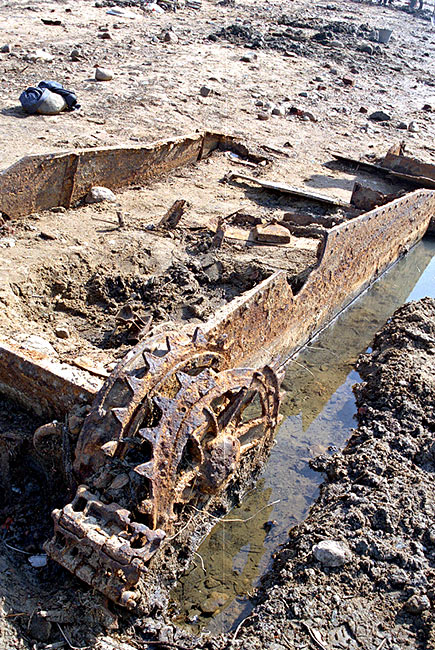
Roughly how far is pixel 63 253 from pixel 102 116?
594cm

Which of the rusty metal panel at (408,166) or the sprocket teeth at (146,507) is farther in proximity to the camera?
the rusty metal panel at (408,166)

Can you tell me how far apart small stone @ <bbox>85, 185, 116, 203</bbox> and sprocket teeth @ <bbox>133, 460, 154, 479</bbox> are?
5.16m

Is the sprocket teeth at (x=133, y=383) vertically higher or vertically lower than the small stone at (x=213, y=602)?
higher

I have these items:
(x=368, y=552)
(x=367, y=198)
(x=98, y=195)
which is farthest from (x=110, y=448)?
(x=367, y=198)

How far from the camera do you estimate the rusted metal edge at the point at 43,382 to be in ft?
13.1

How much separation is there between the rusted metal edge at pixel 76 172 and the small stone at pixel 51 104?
9.34 ft

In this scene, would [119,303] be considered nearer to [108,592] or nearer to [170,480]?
[170,480]

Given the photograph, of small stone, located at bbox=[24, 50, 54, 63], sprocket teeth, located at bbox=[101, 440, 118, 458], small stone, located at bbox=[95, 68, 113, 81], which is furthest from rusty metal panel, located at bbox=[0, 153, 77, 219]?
small stone, located at bbox=[24, 50, 54, 63]

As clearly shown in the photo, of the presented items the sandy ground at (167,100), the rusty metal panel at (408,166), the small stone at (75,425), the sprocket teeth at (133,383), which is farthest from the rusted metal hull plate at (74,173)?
the rusty metal panel at (408,166)

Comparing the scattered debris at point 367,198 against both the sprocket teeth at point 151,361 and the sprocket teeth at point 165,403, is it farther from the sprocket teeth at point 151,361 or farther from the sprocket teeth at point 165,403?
the sprocket teeth at point 165,403

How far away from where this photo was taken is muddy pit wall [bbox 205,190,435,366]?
17.0 ft

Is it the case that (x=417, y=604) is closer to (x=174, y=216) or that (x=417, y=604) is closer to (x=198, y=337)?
(x=198, y=337)

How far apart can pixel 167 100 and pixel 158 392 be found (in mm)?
10987

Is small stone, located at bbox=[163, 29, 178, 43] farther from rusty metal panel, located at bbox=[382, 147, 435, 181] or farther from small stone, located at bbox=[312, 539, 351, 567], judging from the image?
small stone, located at bbox=[312, 539, 351, 567]
